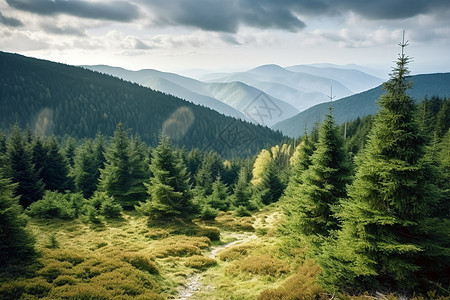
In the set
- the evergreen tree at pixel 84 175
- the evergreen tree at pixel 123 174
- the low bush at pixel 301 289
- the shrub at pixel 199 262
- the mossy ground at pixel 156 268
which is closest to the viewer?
the low bush at pixel 301 289

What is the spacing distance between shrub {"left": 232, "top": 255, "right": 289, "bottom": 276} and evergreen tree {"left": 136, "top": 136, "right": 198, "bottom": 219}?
1231 centimetres

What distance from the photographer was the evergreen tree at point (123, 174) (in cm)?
3422

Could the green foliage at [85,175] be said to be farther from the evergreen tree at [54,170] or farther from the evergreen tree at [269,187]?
the evergreen tree at [269,187]

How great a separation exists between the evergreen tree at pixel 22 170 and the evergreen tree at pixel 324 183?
34.1m

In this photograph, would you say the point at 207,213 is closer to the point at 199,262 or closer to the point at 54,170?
the point at 199,262

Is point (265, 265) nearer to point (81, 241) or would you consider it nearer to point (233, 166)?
point (81, 241)

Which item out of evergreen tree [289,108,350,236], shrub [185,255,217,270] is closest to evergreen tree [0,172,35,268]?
shrub [185,255,217,270]

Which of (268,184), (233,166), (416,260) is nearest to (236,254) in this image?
(416,260)

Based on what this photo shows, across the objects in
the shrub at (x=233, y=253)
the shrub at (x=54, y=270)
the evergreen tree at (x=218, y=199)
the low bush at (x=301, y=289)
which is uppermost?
the low bush at (x=301, y=289)

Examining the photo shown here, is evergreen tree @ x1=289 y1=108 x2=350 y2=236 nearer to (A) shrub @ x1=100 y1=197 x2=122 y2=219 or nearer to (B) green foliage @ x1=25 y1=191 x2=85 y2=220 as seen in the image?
(A) shrub @ x1=100 y1=197 x2=122 y2=219

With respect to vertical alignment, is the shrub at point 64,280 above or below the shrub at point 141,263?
above

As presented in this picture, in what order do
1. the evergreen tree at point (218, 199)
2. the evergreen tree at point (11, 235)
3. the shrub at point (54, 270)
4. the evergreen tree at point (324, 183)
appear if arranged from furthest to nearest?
the evergreen tree at point (218, 199) → the evergreen tree at point (324, 183) → the evergreen tree at point (11, 235) → the shrub at point (54, 270)

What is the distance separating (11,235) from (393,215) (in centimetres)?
1942

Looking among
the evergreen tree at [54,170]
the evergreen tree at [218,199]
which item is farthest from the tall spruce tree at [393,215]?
the evergreen tree at [54,170]
